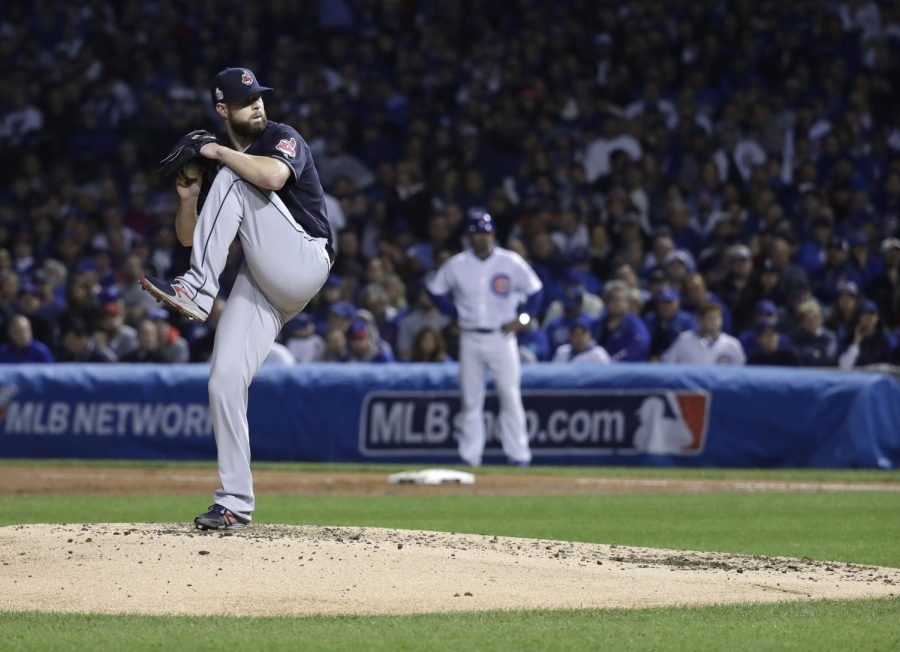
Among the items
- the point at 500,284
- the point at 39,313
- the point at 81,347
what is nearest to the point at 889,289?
the point at 500,284

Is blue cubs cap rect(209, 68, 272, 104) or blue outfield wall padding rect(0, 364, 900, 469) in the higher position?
blue cubs cap rect(209, 68, 272, 104)

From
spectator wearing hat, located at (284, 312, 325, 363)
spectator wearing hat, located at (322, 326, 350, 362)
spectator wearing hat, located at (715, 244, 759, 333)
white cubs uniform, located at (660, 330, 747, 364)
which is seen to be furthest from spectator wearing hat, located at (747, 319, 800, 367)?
spectator wearing hat, located at (284, 312, 325, 363)

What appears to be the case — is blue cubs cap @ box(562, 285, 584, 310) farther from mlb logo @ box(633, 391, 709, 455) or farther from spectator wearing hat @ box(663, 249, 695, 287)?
mlb logo @ box(633, 391, 709, 455)

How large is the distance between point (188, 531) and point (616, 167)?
12.6m

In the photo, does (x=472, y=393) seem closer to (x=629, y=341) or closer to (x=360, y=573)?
(x=629, y=341)

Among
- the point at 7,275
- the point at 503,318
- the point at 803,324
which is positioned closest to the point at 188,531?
the point at 503,318

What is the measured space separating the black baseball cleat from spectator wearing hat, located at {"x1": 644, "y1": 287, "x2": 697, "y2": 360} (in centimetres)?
960

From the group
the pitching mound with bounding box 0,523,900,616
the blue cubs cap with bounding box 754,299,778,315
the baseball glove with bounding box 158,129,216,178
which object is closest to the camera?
the pitching mound with bounding box 0,523,900,616

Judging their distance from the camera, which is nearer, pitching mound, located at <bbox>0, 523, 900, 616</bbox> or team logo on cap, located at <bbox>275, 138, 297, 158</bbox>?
pitching mound, located at <bbox>0, 523, 900, 616</bbox>

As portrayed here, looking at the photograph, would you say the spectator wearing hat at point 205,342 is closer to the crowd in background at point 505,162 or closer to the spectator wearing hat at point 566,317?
the crowd in background at point 505,162

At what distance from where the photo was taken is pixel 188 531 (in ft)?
22.8

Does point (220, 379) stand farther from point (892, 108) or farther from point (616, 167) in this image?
point (892, 108)

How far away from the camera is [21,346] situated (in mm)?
16375

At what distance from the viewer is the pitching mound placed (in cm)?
590
